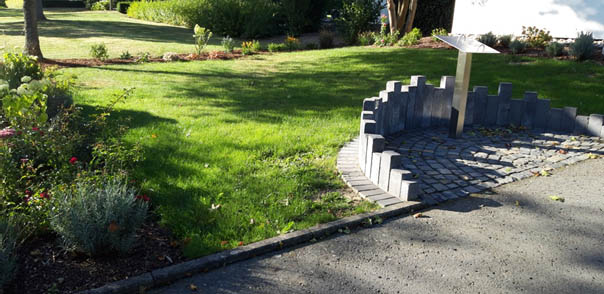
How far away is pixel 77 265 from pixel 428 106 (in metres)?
5.82

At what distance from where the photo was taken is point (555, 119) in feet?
25.2

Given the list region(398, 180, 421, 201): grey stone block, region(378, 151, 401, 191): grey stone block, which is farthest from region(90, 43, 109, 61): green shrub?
region(398, 180, 421, 201): grey stone block

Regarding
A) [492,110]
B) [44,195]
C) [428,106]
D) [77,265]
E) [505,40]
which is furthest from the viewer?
[505,40]

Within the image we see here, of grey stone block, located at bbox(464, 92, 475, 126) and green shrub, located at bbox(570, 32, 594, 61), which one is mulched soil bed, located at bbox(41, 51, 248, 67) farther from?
green shrub, located at bbox(570, 32, 594, 61)

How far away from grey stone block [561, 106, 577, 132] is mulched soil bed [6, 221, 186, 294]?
6480mm

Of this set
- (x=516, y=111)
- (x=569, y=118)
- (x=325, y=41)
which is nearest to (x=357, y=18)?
(x=325, y=41)

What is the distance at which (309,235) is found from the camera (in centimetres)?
414

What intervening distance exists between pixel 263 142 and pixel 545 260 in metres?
3.69

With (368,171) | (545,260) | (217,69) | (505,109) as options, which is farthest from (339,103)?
(545,260)

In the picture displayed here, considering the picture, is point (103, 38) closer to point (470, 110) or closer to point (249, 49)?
point (249, 49)

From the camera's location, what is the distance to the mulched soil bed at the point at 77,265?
3.35 m

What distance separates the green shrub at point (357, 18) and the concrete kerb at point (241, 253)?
1466cm

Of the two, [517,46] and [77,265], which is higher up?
[517,46]

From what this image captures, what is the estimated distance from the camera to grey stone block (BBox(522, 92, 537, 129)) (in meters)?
7.82
